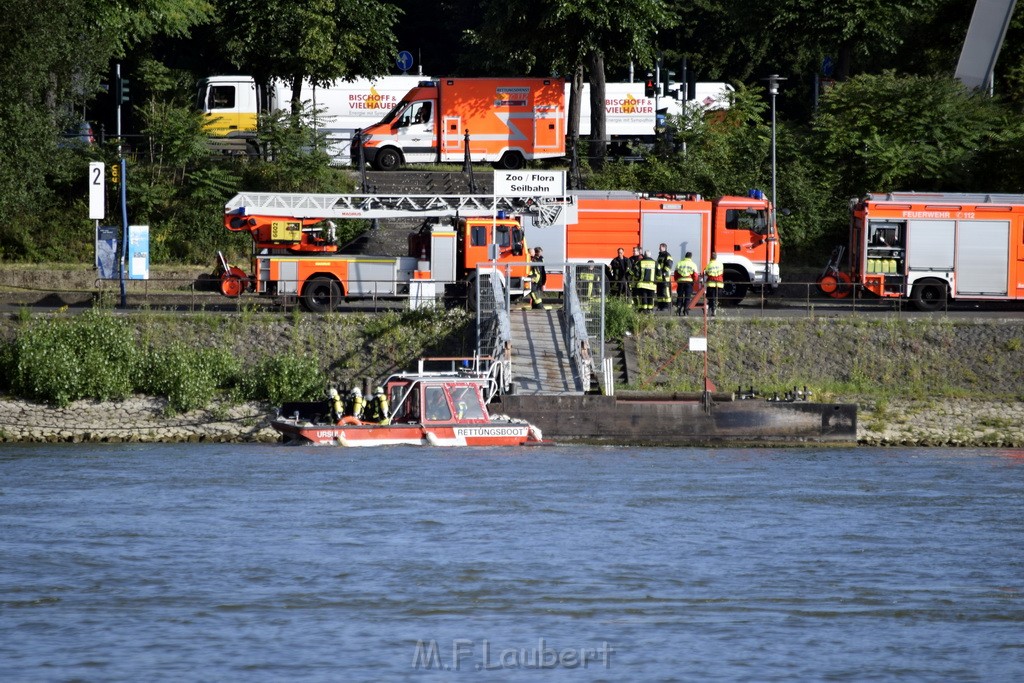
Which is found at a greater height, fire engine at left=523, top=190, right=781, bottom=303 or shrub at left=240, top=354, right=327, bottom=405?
fire engine at left=523, top=190, right=781, bottom=303

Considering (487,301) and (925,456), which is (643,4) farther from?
(925,456)

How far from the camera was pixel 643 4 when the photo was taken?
4878cm

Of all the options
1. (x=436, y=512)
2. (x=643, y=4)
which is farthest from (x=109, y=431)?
(x=643, y=4)

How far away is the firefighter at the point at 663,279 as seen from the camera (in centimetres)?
3644

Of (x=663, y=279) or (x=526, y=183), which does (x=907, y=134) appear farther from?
(x=526, y=183)

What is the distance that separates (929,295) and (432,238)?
39.3ft

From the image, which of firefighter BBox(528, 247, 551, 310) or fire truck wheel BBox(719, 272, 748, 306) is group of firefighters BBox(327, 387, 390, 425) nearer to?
firefighter BBox(528, 247, 551, 310)

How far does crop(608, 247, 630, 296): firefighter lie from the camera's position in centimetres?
3713

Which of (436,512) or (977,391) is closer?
(436,512)

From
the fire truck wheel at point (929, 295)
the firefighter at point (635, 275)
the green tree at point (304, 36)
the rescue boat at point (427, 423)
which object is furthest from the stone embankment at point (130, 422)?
the green tree at point (304, 36)

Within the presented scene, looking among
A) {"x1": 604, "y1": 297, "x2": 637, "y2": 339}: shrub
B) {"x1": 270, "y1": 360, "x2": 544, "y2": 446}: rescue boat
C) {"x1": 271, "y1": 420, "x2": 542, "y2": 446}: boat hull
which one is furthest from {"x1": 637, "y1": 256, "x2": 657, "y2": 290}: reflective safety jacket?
{"x1": 271, "y1": 420, "x2": 542, "y2": 446}: boat hull

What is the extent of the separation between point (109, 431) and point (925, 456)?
15775mm

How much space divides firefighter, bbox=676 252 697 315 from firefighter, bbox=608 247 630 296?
3.72ft

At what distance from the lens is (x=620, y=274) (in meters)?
38.8
